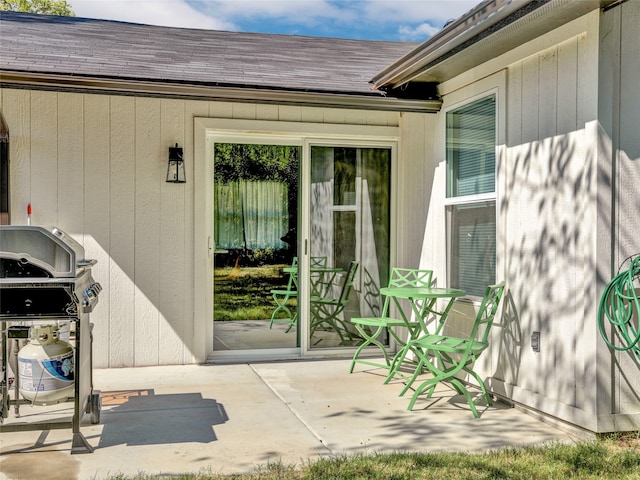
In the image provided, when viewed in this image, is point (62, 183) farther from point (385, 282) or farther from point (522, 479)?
point (522, 479)

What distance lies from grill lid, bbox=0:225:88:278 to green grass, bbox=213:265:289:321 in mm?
2865

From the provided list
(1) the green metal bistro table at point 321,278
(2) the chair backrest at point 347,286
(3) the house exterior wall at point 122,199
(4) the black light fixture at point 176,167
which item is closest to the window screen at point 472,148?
(2) the chair backrest at point 347,286

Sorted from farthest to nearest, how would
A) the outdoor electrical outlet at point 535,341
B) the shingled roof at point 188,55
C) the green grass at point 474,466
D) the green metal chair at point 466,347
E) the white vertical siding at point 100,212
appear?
the white vertical siding at point 100,212
the shingled roof at point 188,55
the green metal chair at point 466,347
the outdoor electrical outlet at point 535,341
the green grass at point 474,466

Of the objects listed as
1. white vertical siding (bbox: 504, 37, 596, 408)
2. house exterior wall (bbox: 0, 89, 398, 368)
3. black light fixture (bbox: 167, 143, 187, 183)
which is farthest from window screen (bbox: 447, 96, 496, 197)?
black light fixture (bbox: 167, 143, 187, 183)

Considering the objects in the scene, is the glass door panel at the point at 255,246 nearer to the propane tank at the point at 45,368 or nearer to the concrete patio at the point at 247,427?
the concrete patio at the point at 247,427

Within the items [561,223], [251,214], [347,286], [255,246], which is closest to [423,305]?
[347,286]

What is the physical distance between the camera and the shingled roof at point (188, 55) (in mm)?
5062

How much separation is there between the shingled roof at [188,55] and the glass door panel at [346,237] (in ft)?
3.12

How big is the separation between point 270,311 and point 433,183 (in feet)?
7.21

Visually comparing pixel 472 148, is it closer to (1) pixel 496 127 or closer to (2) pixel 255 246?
(1) pixel 496 127

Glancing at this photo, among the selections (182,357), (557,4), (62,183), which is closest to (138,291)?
(182,357)

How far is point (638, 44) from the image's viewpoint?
3822 mm

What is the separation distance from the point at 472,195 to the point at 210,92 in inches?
92.2

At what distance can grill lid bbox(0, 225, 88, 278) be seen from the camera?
341cm
